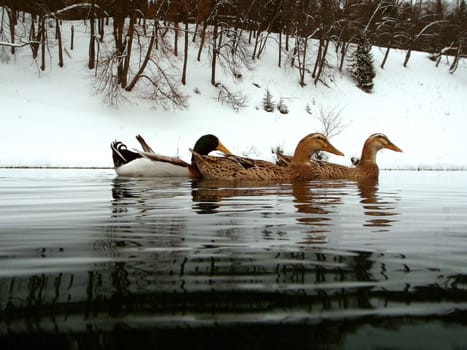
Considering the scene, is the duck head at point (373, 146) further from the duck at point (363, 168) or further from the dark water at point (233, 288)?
the dark water at point (233, 288)

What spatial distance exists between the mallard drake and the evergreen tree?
35.1m

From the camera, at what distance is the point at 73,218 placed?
121 inches

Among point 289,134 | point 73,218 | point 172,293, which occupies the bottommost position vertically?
point 289,134

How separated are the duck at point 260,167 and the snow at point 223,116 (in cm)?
1319

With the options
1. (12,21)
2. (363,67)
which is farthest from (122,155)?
(363,67)

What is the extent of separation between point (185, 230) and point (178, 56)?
119 feet

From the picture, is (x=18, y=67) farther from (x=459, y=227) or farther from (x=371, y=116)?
(x=459, y=227)

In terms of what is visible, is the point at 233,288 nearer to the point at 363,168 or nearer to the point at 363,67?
the point at 363,168

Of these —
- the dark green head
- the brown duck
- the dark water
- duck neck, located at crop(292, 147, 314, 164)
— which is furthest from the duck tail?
the dark water

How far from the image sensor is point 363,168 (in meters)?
10.1

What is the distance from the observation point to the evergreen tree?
42656mm

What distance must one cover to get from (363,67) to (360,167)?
114 feet

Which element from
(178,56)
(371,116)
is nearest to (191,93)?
(178,56)

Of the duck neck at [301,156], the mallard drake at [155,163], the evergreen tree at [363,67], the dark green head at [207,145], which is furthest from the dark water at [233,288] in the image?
the evergreen tree at [363,67]
